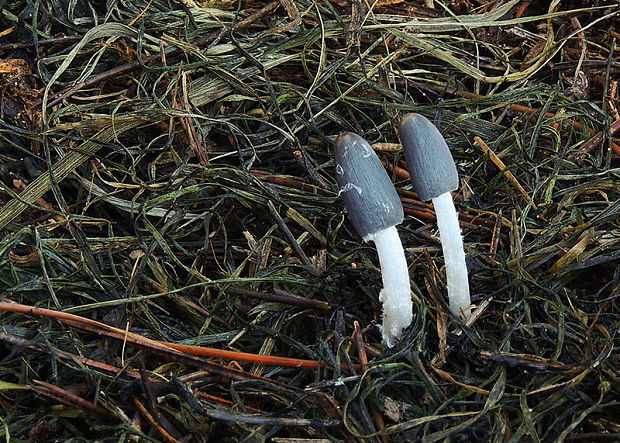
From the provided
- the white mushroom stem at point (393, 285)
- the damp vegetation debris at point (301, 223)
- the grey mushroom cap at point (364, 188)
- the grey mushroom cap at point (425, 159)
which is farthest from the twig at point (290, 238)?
the grey mushroom cap at point (425, 159)

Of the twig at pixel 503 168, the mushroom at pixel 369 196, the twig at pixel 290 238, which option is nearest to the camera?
the mushroom at pixel 369 196

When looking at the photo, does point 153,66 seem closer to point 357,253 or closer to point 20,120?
point 20,120

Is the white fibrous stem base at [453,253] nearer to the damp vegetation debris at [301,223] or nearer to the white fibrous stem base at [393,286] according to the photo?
the damp vegetation debris at [301,223]

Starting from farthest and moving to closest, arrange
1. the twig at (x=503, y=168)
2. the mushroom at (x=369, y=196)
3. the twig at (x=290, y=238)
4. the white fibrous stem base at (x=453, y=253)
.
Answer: the twig at (x=503, y=168), the twig at (x=290, y=238), the white fibrous stem base at (x=453, y=253), the mushroom at (x=369, y=196)

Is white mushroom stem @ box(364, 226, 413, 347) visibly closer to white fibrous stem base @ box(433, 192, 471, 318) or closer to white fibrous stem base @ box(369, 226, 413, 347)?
white fibrous stem base @ box(369, 226, 413, 347)

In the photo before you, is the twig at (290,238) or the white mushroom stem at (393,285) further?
the twig at (290,238)

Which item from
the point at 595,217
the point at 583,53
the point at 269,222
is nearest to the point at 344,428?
the point at 269,222
